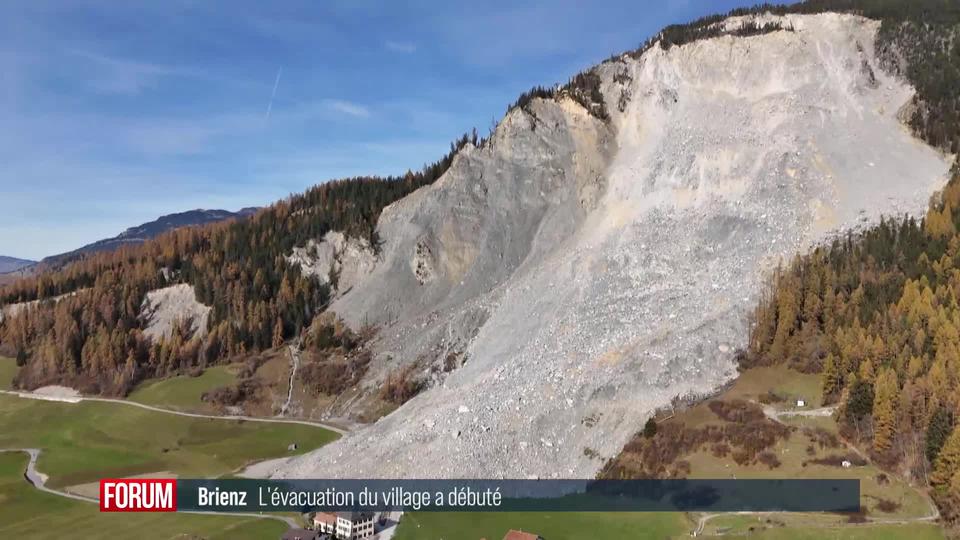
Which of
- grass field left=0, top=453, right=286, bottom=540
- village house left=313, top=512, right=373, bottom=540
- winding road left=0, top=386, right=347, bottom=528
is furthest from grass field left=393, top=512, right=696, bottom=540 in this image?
grass field left=0, top=453, right=286, bottom=540

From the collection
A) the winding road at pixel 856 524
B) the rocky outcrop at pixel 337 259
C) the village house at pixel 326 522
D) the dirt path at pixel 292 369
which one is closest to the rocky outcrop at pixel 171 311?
the rocky outcrop at pixel 337 259

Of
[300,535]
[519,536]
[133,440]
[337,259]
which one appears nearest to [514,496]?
[519,536]

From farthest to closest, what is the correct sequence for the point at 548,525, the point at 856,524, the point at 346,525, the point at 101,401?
the point at 101,401, the point at 548,525, the point at 346,525, the point at 856,524

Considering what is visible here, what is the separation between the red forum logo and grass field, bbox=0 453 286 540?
1.61 metres

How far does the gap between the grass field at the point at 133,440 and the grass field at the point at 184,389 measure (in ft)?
11.4

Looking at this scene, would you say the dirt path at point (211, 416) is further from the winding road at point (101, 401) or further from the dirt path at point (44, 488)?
the dirt path at point (44, 488)

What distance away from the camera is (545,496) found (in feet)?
194

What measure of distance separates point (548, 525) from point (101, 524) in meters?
37.1

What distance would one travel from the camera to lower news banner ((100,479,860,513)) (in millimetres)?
54125

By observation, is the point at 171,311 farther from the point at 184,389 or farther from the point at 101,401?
the point at 184,389

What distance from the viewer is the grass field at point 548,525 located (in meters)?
51.3

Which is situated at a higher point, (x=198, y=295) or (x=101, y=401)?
(x=198, y=295)

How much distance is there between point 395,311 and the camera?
104750 millimetres

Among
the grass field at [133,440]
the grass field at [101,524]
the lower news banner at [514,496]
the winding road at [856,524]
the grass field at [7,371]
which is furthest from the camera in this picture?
the grass field at [7,371]
